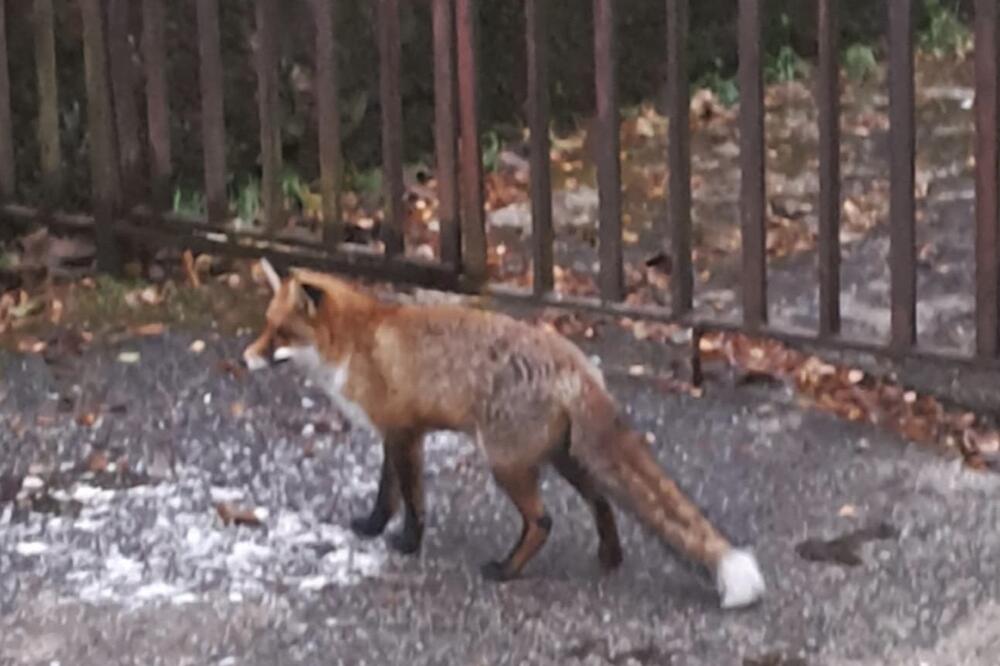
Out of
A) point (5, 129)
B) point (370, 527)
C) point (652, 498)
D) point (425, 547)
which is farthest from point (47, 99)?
point (652, 498)

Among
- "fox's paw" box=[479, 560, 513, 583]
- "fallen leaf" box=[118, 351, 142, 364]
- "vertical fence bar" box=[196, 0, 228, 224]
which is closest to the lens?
"fox's paw" box=[479, 560, 513, 583]

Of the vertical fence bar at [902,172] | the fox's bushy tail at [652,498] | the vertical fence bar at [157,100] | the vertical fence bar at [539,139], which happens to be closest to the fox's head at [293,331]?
the fox's bushy tail at [652,498]

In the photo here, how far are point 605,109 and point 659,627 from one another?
175 centimetres

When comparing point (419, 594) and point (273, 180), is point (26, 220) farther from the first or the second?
point (419, 594)

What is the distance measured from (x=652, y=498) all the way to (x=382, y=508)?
78 cm

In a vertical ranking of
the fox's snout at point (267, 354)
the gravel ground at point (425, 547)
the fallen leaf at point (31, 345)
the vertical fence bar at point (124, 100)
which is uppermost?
the vertical fence bar at point (124, 100)

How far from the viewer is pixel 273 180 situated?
5969 millimetres

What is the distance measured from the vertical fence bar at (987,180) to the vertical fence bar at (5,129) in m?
3.28

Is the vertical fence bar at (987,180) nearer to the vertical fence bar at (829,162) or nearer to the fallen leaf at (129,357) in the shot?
the vertical fence bar at (829,162)

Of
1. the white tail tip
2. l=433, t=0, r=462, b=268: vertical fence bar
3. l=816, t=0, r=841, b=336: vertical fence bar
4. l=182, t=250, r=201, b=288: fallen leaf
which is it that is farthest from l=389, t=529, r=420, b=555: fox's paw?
l=182, t=250, r=201, b=288: fallen leaf

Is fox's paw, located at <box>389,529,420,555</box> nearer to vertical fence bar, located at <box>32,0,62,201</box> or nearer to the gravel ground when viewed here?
the gravel ground

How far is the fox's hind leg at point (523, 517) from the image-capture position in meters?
4.12

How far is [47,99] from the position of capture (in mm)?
6363

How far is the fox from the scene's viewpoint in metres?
4.03
